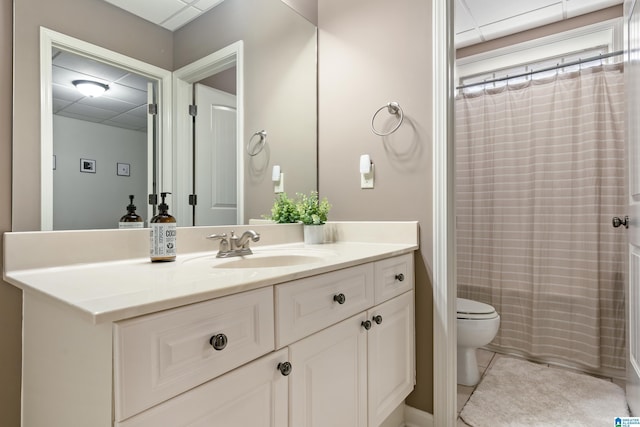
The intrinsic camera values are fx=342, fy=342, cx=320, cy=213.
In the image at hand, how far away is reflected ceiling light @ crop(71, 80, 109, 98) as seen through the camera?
1.03m

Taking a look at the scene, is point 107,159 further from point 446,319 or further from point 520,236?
point 520,236

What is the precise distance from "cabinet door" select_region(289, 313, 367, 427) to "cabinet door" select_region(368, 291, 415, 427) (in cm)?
6

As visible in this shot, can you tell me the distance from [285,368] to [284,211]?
97cm

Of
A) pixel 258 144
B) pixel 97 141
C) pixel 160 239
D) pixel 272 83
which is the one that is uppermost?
pixel 272 83

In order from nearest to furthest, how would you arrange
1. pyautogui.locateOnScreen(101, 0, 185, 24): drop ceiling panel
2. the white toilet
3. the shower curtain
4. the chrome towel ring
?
pyautogui.locateOnScreen(101, 0, 185, 24): drop ceiling panel
the chrome towel ring
the white toilet
the shower curtain

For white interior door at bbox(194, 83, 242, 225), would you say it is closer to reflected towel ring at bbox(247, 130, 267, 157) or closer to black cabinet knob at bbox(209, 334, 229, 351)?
reflected towel ring at bbox(247, 130, 267, 157)

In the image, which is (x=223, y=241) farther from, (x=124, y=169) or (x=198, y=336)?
(x=198, y=336)

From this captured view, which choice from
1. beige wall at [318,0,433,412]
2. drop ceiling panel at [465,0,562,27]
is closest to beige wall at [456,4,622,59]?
drop ceiling panel at [465,0,562,27]

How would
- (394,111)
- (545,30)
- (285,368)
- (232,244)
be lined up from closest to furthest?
1. (285,368)
2. (232,244)
3. (394,111)
4. (545,30)

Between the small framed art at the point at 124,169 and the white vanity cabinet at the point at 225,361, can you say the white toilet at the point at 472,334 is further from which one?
the small framed art at the point at 124,169

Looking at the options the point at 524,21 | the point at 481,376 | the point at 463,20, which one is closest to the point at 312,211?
the point at 481,376

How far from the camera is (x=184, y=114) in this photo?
1.30m

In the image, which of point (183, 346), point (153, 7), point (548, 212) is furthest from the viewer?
point (548, 212)

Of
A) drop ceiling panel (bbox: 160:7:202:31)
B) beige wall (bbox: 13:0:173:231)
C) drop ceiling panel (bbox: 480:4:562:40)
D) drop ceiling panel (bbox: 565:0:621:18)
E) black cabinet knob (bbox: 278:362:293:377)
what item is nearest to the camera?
black cabinet knob (bbox: 278:362:293:377)
